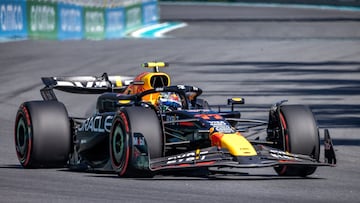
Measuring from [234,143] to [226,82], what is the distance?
1391 cm

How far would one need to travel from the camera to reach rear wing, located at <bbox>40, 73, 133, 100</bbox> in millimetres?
14336

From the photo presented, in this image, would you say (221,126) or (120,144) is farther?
(120,144)

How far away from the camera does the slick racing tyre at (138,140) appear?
10930 millimetres

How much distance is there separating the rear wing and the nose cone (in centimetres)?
370

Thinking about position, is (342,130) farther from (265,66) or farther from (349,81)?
(265,66)

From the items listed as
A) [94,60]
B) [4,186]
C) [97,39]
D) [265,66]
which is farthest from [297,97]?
[97,39]

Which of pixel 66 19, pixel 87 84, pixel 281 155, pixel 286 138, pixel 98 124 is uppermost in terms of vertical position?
pixel 66 19

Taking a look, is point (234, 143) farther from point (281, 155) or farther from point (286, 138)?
point (286, 138)

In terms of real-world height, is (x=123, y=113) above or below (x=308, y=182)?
above

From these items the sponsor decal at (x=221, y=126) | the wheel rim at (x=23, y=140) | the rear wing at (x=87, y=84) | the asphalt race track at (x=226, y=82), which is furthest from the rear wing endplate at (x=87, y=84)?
the sponsor decal at (x=221, y=126)

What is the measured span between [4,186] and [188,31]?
3499cm

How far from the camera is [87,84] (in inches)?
575

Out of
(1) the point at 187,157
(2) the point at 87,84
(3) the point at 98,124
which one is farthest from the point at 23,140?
(1) the point at 187,157

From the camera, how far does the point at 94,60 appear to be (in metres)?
29.5
